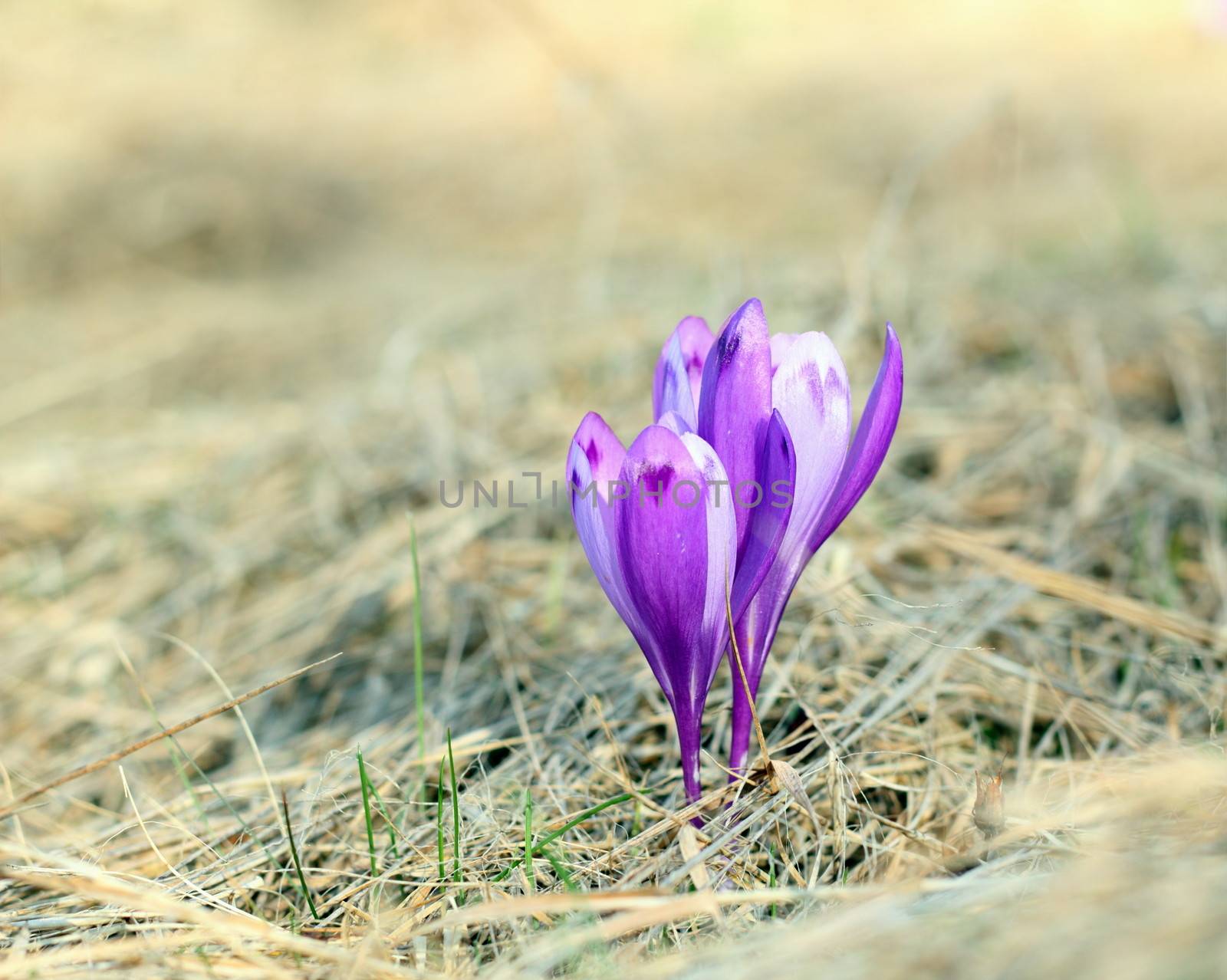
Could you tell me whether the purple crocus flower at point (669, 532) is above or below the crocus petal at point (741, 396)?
below

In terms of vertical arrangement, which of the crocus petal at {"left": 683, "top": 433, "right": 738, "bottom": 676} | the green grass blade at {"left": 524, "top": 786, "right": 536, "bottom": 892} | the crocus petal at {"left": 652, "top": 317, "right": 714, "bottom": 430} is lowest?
the green grass blade at {"left": 524, "top": 786, "right": 536, "bottom": 892}

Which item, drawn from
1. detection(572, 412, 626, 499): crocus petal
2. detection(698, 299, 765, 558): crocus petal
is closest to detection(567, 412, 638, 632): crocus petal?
detection(572, 412, 626, 499): crocus petal

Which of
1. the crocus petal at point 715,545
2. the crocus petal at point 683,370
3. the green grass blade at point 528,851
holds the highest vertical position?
→ the crocus petal at point 683,370

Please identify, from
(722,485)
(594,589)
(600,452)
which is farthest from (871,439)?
(594,589)

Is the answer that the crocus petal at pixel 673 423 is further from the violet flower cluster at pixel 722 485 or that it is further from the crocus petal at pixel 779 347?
the crocus petal at pixel 779 347

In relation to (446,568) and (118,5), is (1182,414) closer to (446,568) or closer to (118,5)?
(446,568)

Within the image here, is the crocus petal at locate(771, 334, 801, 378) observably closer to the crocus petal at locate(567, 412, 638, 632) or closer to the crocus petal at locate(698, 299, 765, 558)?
the crocus petal at locate(698, 299, 765, 558)

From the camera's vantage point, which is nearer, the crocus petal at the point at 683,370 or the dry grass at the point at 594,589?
the dry grass at the point at 594,589

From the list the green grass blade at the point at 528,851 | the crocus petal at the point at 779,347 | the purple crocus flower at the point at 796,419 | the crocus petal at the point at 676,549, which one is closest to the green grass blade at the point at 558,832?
the green grass blade at the point at 528,851
